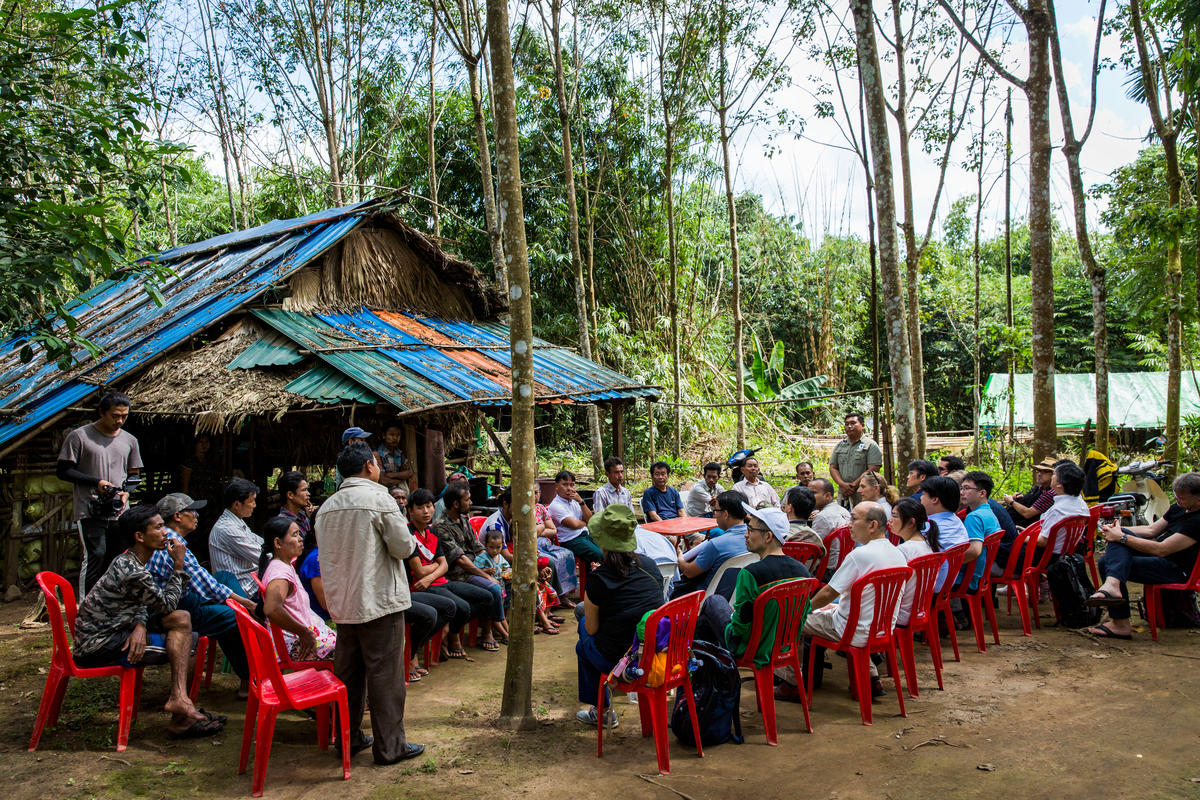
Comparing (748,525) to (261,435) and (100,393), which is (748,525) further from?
(261,435)

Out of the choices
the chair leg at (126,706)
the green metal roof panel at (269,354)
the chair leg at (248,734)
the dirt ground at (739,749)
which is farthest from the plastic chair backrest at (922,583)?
the green metal roof panel at (269,354)

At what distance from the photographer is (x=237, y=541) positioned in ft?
16.3

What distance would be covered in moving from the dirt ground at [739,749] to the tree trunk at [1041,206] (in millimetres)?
3498

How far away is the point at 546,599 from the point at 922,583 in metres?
3.21

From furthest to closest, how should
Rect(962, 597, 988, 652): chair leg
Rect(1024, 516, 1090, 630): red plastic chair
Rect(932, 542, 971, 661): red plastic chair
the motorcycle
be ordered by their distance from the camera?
the motorcycle, Rect(1024, 516, 1090, 630): red plastic chair, Rect(962, 597, 988, 652): chair leg, Rect(932, 542, 971, 661): red plastic chair

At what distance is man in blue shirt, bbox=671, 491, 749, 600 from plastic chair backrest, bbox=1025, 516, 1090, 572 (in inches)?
A: 102

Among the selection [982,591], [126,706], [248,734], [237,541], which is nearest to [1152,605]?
[982,591]

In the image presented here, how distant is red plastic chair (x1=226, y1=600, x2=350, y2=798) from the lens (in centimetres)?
375

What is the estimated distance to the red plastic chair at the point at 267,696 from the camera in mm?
3752

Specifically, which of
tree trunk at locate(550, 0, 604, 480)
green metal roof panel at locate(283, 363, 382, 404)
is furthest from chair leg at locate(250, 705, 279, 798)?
tree trunk at locate(550, 0, 604, 480)

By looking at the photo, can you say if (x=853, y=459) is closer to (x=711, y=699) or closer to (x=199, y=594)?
(x=711, y=699)

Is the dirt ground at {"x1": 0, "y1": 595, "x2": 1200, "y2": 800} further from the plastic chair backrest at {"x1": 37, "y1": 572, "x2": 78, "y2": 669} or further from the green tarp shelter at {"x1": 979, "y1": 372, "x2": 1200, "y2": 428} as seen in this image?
the green tarp shelter at {"x1": 979, "y1": 372, "x2": 1200, "y2": 428}

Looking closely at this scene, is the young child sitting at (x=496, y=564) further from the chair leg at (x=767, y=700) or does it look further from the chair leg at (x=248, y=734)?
the chair leg at (x=767, y=700)

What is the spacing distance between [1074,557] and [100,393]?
28.8 ft
